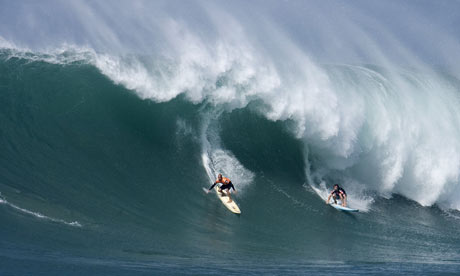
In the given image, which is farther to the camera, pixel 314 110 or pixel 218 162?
pixel 314 110

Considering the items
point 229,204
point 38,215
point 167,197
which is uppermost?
point 229,204

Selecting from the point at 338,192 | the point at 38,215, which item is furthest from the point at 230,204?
the point at 38,215

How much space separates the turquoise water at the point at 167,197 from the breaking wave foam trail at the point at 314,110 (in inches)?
10.9

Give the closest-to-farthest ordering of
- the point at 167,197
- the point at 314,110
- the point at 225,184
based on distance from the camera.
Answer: the point at 167,197 < the point at 225,184 < the point at 314,110

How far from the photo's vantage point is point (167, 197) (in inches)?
498

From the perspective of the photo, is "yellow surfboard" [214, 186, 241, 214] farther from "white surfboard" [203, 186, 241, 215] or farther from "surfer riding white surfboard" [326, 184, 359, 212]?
"surfer riding white surfboard" [326, 184, 359, 212]

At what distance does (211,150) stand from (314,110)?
4235mm

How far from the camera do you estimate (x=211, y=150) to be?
1562 centimetres

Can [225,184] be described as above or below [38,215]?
above

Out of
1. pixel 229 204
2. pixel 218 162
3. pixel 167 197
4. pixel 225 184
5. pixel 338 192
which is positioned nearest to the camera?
pixel 167 197

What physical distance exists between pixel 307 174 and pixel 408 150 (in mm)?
4503

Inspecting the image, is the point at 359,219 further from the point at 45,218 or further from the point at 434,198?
the point at 45,218

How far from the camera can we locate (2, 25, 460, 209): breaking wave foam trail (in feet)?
56.4

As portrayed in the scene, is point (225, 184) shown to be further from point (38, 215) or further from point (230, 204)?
point (38, 215)
